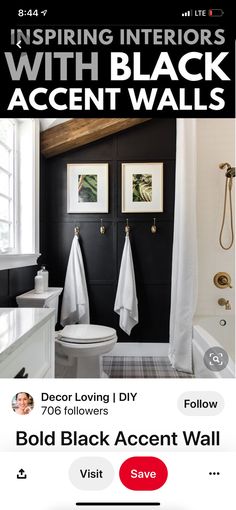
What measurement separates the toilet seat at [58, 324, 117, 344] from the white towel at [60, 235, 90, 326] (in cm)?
41

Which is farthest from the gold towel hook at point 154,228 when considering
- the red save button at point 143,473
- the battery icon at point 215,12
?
the red save button at point 143,473

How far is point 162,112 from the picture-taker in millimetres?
534

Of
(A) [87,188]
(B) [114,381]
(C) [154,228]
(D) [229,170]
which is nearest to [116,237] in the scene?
(C) [154,228]

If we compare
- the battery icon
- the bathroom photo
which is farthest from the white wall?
the battery icon

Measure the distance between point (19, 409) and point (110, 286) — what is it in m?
1.39

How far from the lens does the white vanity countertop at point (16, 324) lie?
529 millimetres

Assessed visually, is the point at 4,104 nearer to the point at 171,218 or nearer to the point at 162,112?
the point at 162,112

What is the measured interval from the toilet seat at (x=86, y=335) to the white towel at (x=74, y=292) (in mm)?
413

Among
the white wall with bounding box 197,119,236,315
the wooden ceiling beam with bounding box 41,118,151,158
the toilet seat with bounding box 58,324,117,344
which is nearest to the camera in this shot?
the white wall with bounding box 197,119,236,315

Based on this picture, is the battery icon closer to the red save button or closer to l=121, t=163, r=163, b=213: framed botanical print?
the red save button

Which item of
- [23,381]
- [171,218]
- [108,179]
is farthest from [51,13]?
[171,218]

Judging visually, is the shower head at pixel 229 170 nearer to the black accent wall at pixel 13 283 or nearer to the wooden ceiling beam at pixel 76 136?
the wooden ceiling beam at pixel 76 136

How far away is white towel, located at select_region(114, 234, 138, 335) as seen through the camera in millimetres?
1750

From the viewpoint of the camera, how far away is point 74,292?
1.76 m
